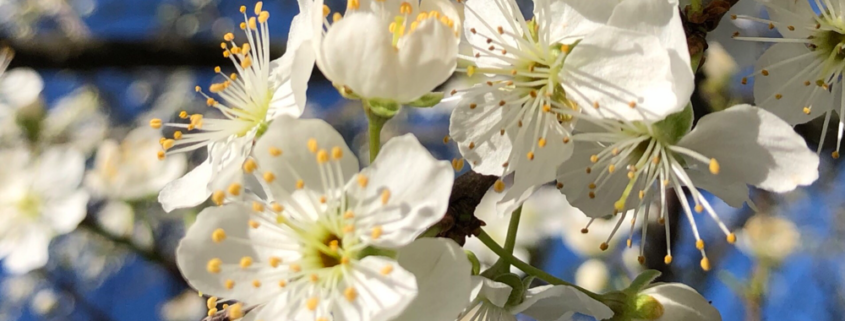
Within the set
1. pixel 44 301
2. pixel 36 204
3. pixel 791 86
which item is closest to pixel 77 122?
pixel 36 204

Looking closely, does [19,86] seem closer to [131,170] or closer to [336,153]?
[131,170]

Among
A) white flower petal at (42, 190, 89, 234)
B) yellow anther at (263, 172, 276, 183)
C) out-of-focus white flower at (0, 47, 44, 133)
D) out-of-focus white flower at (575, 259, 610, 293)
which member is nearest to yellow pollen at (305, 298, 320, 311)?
yellow anther at (263, 172, 276, 183)

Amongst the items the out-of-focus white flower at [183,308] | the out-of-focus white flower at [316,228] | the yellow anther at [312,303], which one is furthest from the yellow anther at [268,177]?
the out-of-focus white flower at [183,308]

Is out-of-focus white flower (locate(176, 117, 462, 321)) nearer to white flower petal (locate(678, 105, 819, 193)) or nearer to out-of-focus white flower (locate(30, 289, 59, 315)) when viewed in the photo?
white flower petal (locate(678, 105, 819, 193))

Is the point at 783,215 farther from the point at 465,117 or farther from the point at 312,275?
the point at 312,275

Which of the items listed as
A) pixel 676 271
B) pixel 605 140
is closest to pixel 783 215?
pixel 676 271

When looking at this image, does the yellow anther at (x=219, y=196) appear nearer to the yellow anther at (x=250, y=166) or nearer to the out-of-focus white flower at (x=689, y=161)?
the yellow anther at (x=250, y=166)
